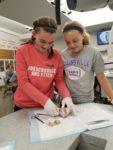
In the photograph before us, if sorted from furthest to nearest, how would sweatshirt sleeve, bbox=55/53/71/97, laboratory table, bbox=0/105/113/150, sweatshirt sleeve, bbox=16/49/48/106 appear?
1. sweatshirt sleeve, bbox=55/53/71/97
2. sweatshirt sleeve, bbox=16/49/48/106
3. laboratory table, bbox=0/105/113/150

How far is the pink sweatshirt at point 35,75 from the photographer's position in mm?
1004

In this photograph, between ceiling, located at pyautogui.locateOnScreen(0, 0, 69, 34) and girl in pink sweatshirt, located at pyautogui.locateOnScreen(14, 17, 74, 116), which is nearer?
girl in pink sweatshirt, located at pyautogui.locateOnScreen(14, 17, 74, 116)

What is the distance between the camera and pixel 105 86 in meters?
1.11

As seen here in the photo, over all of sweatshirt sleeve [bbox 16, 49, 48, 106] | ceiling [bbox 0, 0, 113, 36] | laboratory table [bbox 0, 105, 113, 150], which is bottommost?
laboratory table [bbox 0, 105, 113, 150]

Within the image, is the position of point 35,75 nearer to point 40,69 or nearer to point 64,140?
point 40,69

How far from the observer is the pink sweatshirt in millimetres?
1004

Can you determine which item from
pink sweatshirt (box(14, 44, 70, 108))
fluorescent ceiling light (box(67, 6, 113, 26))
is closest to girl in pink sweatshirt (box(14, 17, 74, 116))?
pink sweatshirt (box(14, 44, 70, 108))

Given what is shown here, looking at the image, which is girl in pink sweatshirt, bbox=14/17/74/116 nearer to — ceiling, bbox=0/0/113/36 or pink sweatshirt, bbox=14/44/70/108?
pink sweatshirt, bbox=14/44/70/108

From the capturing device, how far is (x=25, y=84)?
3.25 feet

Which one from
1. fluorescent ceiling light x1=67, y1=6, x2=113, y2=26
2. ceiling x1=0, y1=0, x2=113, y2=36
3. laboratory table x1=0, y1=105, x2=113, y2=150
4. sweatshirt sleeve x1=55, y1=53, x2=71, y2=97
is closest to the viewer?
laboratory table x1=0, y1=105, x2=113, y2=150

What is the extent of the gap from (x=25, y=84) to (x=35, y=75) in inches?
3.5

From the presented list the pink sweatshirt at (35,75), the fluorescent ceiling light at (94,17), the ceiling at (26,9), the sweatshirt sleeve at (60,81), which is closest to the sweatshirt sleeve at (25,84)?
the pink sweatshirt at (35,75)

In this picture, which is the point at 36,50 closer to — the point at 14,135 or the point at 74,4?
the point at 74,4

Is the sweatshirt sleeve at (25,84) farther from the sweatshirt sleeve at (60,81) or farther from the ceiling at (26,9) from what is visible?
the ceiling at (26,9)
